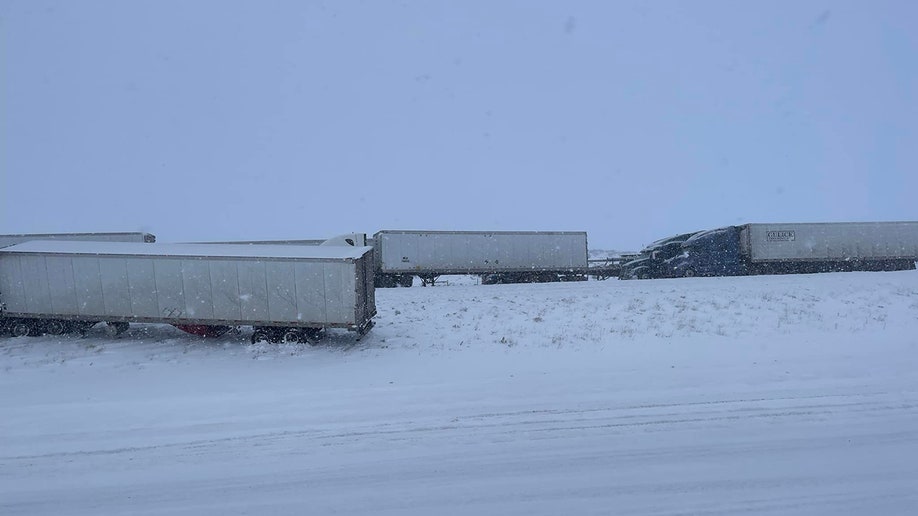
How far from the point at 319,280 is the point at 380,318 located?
3.42m

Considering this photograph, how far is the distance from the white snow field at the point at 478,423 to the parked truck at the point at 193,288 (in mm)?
704

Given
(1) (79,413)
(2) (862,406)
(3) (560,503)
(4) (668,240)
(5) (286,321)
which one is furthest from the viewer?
(4) (668,240)

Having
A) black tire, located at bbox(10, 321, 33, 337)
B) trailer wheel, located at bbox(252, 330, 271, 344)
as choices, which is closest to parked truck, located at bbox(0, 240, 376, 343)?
trailer wheel, located at bbox(252, 330, 271, 344)

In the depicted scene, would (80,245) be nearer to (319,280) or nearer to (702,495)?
(319,280)

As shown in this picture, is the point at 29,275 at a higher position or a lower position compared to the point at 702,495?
higher

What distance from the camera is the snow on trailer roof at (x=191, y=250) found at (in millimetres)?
11742

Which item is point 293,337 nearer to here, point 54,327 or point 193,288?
point 193,288

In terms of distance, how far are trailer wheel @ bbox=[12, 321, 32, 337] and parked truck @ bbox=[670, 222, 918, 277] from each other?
26.1 metres

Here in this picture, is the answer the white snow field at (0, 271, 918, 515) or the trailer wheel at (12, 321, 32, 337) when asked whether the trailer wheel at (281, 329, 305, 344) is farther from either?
the trailer wheel at (12, 321, 32, 337)

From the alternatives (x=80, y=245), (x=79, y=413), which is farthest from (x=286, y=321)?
(x=80, y=245)

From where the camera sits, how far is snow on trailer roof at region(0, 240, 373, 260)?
11.7 m

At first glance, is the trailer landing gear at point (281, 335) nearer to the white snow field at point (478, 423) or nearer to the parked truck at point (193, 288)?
the parked truck at point (193, 288)

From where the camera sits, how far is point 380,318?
14570mm

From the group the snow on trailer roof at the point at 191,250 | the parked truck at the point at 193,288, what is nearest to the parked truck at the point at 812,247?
the snow on trailer roof at the point at 191,250
